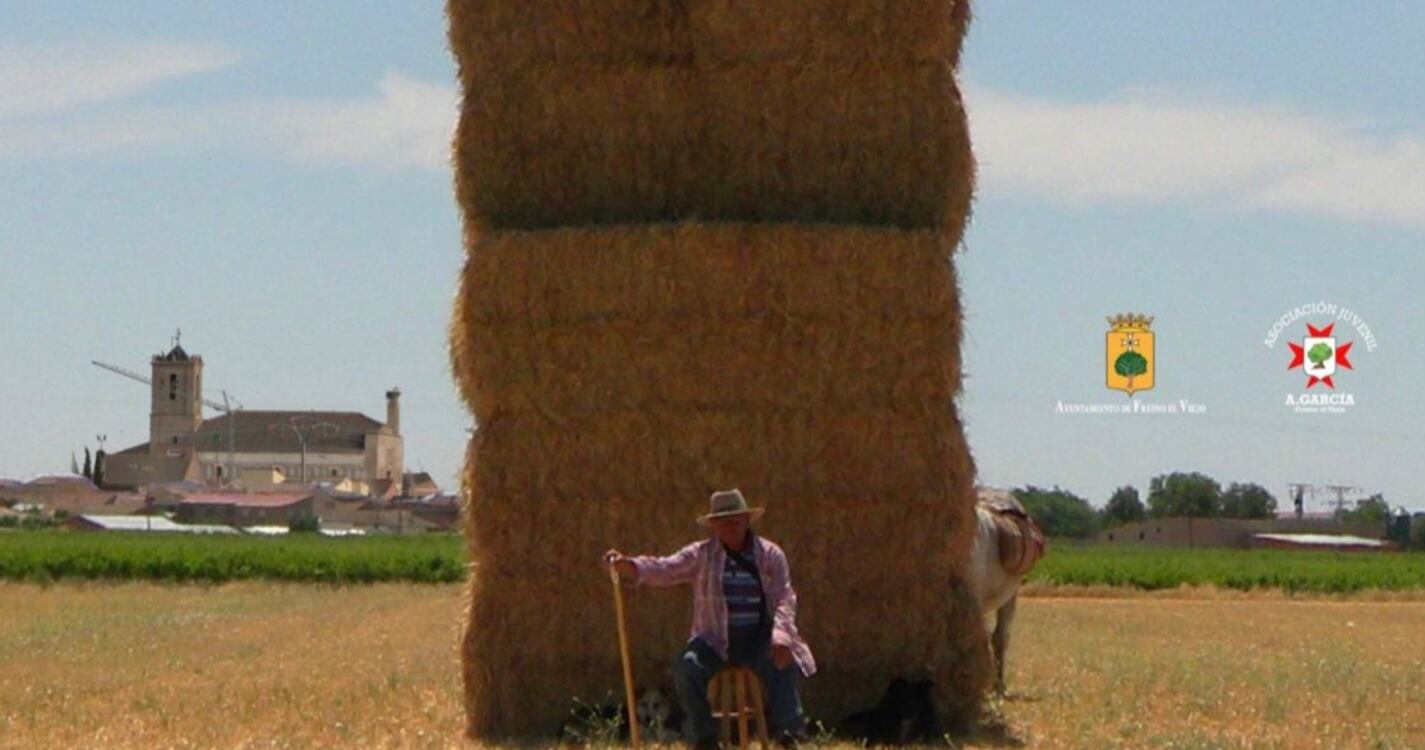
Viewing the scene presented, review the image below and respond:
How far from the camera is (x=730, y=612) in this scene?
11.1 m

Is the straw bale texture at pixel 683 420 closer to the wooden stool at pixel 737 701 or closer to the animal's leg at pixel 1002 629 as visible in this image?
the wooden stool at pixel 737 701

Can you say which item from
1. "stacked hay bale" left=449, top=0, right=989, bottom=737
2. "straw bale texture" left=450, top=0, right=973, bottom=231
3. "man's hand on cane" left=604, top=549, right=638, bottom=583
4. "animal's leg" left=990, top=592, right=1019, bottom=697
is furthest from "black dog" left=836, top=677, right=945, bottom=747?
"animal's leg" left=990, top=592, right=1019, bottom=697

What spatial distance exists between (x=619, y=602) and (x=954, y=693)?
264 cm

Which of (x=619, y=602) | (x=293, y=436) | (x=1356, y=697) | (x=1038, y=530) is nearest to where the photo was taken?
(x=619, y=602)

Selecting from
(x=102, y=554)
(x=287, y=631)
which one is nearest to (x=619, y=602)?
(x=287, y=631)

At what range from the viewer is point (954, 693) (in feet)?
42.1

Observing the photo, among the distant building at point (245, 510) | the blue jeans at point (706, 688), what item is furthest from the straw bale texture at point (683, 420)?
the distant building at point (245, 510)

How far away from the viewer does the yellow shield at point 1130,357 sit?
1272 inches

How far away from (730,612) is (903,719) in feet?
6.45

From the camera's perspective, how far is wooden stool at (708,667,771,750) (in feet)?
34.8

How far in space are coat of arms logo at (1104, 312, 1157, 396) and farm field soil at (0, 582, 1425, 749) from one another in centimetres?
328

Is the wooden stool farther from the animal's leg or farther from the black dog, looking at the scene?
the animal's leg

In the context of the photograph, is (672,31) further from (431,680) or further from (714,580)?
(431,680)

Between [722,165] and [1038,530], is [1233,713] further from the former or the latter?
[722,165]
